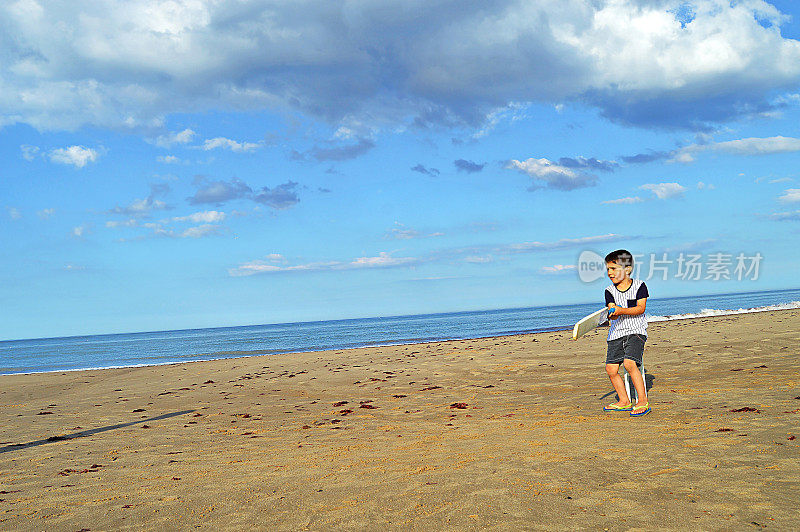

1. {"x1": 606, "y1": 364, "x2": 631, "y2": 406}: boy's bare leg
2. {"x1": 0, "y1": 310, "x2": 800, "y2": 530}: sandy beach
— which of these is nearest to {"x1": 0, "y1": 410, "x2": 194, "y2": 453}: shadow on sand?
{"x1": 0, "y1": 310, "x2": 800, "y2": 530}: sandy beach

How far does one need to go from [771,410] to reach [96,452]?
32.6 feet

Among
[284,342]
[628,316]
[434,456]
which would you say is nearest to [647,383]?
[628,316]

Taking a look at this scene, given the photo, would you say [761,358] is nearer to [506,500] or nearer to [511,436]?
[511,436]

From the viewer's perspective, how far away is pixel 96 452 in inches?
318

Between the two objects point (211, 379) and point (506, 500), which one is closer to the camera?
point (506, 500)

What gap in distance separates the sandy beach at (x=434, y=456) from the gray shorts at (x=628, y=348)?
0.91 metres

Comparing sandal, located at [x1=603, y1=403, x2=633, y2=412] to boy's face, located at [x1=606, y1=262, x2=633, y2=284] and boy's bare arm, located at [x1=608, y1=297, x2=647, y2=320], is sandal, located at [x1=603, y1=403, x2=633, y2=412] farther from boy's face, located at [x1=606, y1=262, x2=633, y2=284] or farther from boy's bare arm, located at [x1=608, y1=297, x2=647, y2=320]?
boy's face, located at [x1=606, y1=262, x2=633, y2=284]

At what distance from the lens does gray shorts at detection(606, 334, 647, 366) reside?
7996 mm

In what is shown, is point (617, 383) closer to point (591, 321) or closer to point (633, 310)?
point (591, 321)

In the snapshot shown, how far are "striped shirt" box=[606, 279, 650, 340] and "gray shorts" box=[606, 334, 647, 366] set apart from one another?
0.25 ft

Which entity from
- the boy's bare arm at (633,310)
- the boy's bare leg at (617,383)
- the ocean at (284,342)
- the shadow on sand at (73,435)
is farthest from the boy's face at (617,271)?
the ocean at (284,342)

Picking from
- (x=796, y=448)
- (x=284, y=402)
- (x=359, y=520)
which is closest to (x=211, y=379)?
(x=284, y=402)

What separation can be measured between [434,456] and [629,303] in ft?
12.4

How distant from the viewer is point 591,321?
8.65 metres
